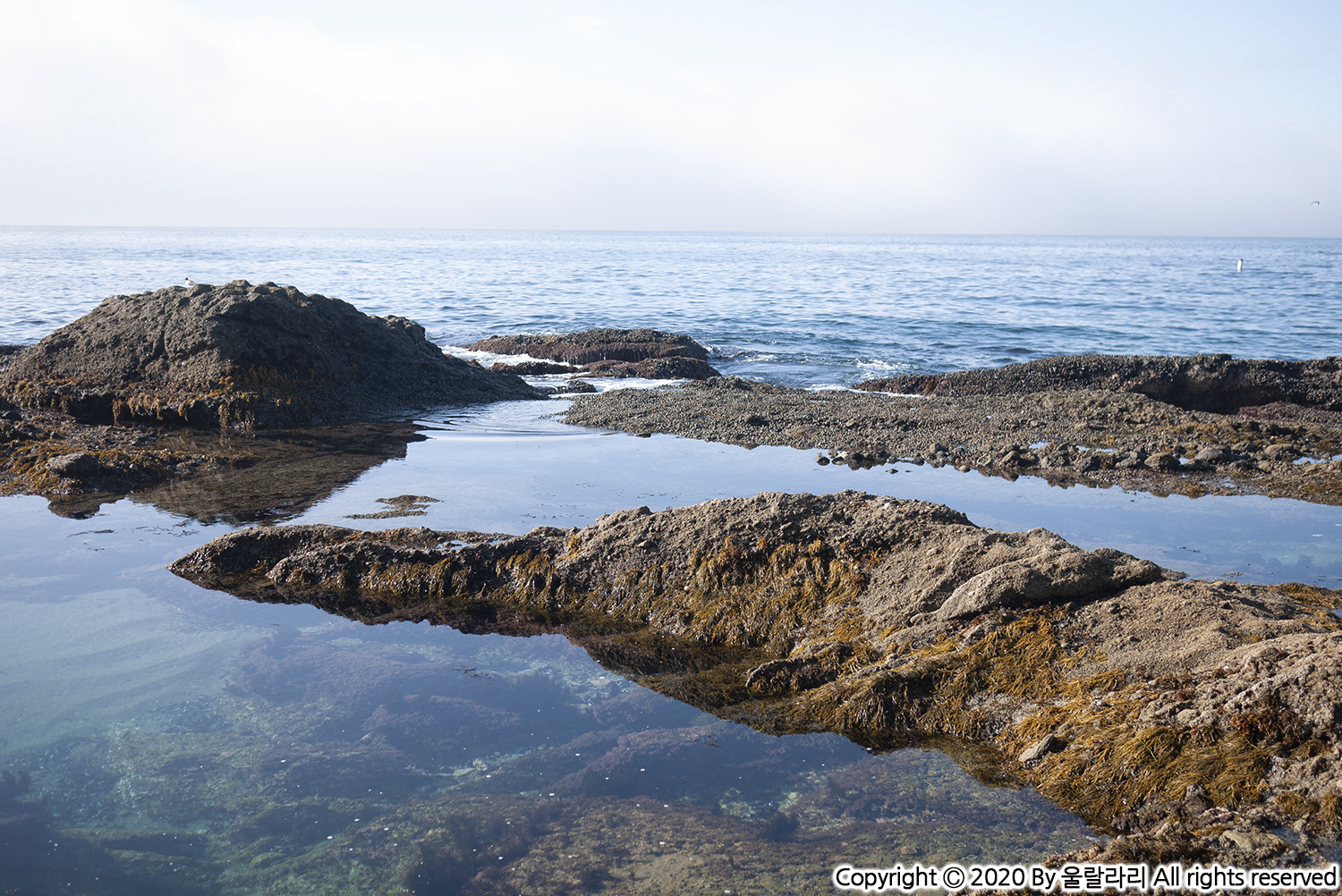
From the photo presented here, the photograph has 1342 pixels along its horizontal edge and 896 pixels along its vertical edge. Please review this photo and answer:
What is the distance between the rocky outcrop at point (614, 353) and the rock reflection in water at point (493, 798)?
39.7 feet

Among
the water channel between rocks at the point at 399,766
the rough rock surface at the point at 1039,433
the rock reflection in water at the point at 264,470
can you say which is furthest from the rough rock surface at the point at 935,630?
the rough rock surface at the point at 1039,433

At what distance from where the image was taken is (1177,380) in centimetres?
1315

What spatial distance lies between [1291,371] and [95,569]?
53.0 feet

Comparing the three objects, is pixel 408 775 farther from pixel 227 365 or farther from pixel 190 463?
pixel 227 365

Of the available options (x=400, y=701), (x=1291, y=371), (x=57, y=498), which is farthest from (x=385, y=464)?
(x=1291, y=371)

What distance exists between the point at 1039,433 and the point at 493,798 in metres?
Answer: 8.44

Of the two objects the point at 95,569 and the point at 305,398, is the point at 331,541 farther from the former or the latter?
the point at 305,398

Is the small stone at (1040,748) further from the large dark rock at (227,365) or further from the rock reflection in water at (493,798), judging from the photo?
the large dark rock at (227,365)

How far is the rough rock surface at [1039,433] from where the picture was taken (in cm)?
815

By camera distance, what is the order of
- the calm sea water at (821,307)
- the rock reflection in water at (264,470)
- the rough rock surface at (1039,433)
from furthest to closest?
the calm sea water at (821,307) < the rough rock surface at (1039,433) < the rock reflection in water at (264,470)

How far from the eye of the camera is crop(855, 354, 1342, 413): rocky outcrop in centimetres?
1260

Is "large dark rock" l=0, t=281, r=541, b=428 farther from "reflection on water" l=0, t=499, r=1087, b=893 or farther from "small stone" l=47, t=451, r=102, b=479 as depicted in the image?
"reflection on water" l=0, t=499, r=1087, b=893

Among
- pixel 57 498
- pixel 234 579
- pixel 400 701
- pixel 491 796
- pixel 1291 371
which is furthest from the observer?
pixel 1291 371

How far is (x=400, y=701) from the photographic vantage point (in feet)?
13.7
